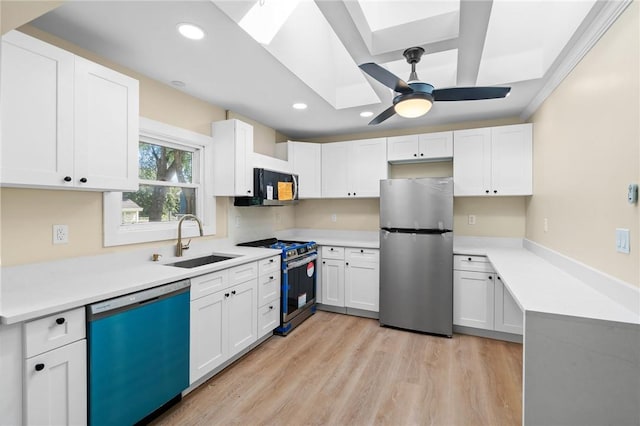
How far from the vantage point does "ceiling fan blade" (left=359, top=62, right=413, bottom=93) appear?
68.7 inches

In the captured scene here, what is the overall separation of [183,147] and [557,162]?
3277 millimetres

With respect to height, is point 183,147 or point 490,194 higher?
point 183,147

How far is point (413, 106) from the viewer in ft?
6.82

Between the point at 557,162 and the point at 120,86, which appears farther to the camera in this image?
the point at 557,162

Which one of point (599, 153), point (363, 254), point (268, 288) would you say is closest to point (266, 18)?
point (599, 153)

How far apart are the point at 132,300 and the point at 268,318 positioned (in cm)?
152

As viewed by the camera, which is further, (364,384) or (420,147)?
(420,147)

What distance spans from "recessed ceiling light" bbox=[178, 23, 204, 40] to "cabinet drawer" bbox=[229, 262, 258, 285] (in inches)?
66.9

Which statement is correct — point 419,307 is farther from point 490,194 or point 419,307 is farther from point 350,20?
point 350,20

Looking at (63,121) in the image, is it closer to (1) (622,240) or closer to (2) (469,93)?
(2) (469,93)

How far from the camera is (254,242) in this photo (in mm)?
3633

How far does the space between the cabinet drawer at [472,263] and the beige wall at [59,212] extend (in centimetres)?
291

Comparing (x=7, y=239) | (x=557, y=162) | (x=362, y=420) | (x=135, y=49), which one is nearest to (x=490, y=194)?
(x=557, y=162)

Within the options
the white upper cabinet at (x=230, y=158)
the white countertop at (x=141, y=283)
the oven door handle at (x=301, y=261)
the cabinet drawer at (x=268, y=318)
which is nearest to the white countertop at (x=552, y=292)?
the white countertop at (x=141, y=283)
